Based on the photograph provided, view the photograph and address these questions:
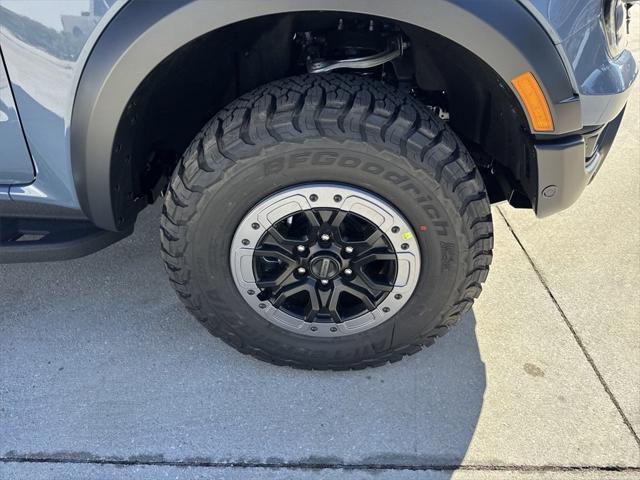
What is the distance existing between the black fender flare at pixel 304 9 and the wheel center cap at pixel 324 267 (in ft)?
2.54

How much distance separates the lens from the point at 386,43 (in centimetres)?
209

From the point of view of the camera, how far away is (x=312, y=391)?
85.8 inches

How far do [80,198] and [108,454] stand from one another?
0.83 meters

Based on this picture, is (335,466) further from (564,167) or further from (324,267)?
(564,167)

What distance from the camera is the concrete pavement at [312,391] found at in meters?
1.94

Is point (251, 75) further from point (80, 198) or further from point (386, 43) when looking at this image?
point (80, 198)

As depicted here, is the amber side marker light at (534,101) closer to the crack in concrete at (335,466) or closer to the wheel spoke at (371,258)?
the wheel spoke at (371,258)

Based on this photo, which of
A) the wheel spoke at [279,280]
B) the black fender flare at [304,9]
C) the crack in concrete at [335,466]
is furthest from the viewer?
the wheel spoke at [279,280]

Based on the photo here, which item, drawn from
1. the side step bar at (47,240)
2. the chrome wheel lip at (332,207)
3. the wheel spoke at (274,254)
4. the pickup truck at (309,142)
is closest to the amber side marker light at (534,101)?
the pickup truck at (309,142)

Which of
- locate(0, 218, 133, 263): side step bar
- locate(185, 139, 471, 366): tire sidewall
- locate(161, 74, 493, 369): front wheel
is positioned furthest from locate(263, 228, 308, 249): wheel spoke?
locate(0, 218, 133, 263): side step bar

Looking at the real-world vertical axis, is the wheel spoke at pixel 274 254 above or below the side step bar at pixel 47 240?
below

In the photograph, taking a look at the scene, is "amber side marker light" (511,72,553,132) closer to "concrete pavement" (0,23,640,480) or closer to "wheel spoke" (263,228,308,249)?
"wheel spoke" (263,228,308,249)

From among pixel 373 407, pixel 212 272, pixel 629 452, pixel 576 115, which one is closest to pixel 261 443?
pixel 373 407

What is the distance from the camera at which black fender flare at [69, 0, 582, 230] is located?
160 centimetres
